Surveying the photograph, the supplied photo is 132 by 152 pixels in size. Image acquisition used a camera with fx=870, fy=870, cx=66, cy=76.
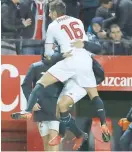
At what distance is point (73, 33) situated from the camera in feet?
23.1

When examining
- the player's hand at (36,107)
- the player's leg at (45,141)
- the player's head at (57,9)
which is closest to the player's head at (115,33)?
the player's head at (57,9)

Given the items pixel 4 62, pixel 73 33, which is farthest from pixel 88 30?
pixel 4 62

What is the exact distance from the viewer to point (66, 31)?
7.03 metres

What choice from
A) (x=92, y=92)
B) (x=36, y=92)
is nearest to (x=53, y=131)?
(x=36, y=92)

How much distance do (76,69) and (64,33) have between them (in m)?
0.32

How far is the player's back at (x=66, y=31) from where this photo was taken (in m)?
7.01

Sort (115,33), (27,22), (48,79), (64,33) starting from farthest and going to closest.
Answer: (27,22) → (115,33) → (48,79) → (64,33)

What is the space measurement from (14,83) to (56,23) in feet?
2.15

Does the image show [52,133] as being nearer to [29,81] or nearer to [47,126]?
[47,126]

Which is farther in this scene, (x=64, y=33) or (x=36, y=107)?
(x=36, y=107)

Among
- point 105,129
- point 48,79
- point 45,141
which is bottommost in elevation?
point 45,141

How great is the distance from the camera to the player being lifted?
7.03m

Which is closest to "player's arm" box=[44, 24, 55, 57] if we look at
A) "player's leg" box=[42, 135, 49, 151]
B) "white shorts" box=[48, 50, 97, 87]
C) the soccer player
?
"white shorts" box=[48, 50, 97, 87]

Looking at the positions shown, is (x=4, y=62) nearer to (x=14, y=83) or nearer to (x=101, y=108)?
(x=14, y=83)
